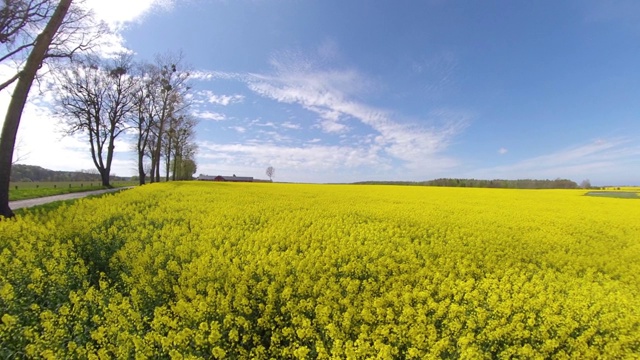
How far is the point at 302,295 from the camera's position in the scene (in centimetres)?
383

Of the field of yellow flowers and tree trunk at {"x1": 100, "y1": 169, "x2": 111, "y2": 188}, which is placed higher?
tree trunk at {"x1": 100, "y1": 169, "x2": 111, "y2": 188}

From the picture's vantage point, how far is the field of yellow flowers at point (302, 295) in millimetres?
2852

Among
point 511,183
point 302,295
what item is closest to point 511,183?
point 511,183

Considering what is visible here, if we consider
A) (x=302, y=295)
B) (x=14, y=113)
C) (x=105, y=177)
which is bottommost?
(x=302, y=295)

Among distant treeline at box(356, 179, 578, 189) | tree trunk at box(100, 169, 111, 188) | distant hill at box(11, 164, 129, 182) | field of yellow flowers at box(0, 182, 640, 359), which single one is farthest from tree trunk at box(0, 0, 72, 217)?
distant hill at box(11, 164, 129, 182)

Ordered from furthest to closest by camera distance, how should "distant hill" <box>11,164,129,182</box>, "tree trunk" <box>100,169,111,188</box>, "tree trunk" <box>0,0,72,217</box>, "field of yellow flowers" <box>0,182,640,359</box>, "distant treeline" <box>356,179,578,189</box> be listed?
"distant hill" <box>11,164,129,182</box>, "distant treeline" <box>356,179,578,189</box>, "tree trunk" <box>100,169,111,188</box>, "tree trunk" <box>0,0,72,217</box>, "field of yellow flowers" <box>0,182,640,359</box>

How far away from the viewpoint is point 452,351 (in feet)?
9.55

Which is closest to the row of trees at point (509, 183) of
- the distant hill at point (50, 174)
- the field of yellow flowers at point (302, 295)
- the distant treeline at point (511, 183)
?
the distant treeline at point (511, 183)

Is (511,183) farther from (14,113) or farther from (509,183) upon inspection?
(14,113)

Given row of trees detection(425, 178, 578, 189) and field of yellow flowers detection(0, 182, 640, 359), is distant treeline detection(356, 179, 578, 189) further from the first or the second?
field of yellow flowers detection(0, 182, 640, 359)

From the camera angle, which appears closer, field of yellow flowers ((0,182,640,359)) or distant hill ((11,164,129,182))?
field of yellow flowers ((0,182,640,359))

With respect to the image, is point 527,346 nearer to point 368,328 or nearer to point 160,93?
point 368,328

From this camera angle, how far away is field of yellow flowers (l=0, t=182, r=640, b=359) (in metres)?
2.85

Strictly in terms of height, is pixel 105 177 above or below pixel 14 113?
below
